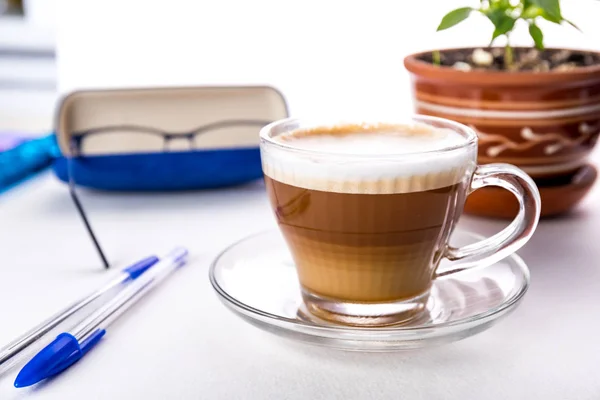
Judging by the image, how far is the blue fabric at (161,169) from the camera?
73cm

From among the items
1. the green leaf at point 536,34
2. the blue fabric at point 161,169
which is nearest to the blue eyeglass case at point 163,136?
the blue fabric at point 161,169

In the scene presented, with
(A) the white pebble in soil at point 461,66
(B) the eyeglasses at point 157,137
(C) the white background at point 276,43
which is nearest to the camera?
(A) the white pebble in soil at point 461,66

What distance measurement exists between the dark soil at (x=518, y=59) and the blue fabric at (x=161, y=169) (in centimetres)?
22

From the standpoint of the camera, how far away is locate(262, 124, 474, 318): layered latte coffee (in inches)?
16.4

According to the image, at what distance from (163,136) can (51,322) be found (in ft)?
1.17

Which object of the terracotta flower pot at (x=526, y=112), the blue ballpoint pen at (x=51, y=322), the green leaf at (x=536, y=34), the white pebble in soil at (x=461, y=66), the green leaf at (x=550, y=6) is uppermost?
the green leaf at (x=550, y=6)

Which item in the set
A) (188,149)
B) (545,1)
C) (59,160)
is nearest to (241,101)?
(188,149)

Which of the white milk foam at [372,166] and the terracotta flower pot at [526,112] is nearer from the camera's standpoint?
the white milk foam at [372,166]

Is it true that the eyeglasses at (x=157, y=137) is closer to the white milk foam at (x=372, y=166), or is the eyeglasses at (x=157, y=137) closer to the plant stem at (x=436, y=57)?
the plant stem at (x=436, y=57)

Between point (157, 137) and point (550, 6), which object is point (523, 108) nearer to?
point (550, 6)

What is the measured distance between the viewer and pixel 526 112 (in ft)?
1.97

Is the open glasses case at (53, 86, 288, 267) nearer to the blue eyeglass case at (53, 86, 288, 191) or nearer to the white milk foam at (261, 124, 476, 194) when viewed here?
the blue eyeglass case at (53, 86, 288, 191)

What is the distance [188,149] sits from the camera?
29.5 inches

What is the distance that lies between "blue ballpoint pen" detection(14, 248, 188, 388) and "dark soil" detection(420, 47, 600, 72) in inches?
13.1
